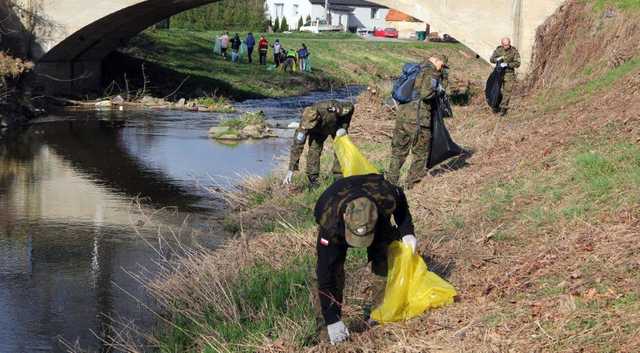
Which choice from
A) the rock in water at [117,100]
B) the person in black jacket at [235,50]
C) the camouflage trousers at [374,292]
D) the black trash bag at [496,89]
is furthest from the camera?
the person in black jacket at [235,50]

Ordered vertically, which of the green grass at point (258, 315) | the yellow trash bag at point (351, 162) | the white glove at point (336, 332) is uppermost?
the yellow trash bag at point (351, 162)

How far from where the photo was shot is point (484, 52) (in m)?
24.0

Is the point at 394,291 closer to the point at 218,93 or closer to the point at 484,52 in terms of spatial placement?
the point at 484,52

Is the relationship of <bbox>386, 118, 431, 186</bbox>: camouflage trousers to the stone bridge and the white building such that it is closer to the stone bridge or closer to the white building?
the stone bridge

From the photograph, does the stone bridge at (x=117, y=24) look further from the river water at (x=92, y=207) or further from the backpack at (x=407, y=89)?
the backpack at (x=407, y=89)

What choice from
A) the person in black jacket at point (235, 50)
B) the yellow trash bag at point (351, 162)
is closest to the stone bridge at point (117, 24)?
the person in black jacket at point (235, 50)

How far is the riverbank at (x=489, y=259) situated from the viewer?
6.56 m

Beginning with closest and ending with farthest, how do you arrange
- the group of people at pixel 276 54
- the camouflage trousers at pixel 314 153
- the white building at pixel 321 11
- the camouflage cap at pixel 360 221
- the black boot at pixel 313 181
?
the camouflage cap at pixel 360 221
the camouflage trousers at pixel 314 153
the black boot at pixel 313 181
the group of people at pixel 276 54
the white building at pixel 321 11

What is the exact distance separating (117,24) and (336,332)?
25415 mm

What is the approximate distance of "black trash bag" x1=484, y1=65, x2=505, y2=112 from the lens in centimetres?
1880

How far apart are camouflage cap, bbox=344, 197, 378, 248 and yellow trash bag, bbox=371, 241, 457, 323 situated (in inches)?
26.3

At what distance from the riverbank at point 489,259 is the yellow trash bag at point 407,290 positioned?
86 millimetres

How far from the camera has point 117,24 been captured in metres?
30.5

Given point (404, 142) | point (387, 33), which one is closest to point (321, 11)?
point (387, 33)
